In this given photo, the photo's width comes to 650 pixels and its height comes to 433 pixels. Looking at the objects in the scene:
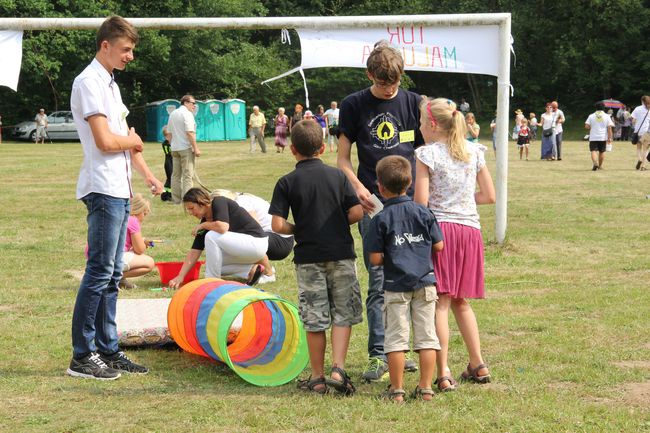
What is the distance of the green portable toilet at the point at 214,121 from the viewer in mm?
49062

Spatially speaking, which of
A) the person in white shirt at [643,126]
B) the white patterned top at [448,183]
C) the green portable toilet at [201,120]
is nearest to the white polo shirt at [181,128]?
the white patterned top at [448,183]

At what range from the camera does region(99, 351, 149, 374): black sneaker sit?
5812 millimetres

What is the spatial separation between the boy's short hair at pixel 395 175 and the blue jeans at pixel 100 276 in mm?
1575

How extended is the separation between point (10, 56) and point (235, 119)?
133ft

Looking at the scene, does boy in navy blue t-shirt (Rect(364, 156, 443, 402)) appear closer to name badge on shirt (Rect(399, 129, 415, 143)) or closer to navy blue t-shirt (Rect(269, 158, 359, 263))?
navy blue t-shirt (Rect(269, 158, 359, 263))

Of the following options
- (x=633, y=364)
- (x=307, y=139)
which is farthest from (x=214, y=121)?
(x=307, y=139)

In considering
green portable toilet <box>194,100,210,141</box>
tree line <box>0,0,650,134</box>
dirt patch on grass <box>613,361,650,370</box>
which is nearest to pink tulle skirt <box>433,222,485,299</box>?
dirt patch on grass <box>613,361,650,370</box>

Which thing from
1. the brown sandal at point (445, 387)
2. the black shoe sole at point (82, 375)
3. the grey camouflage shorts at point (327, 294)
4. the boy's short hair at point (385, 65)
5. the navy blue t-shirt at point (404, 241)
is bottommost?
the black shoe sole at point (82, 375)

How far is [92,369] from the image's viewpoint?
5.68 meters

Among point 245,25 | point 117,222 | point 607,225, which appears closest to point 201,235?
point 245,25

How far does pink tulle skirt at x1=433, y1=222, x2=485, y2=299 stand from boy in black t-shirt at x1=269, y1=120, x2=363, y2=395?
19.6 inches

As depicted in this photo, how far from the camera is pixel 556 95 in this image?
192 ft

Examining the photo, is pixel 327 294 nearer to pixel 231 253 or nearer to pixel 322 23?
pixel 231 253

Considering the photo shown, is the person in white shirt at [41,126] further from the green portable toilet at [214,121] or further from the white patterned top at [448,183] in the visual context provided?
the white patterned top at [448,183]
